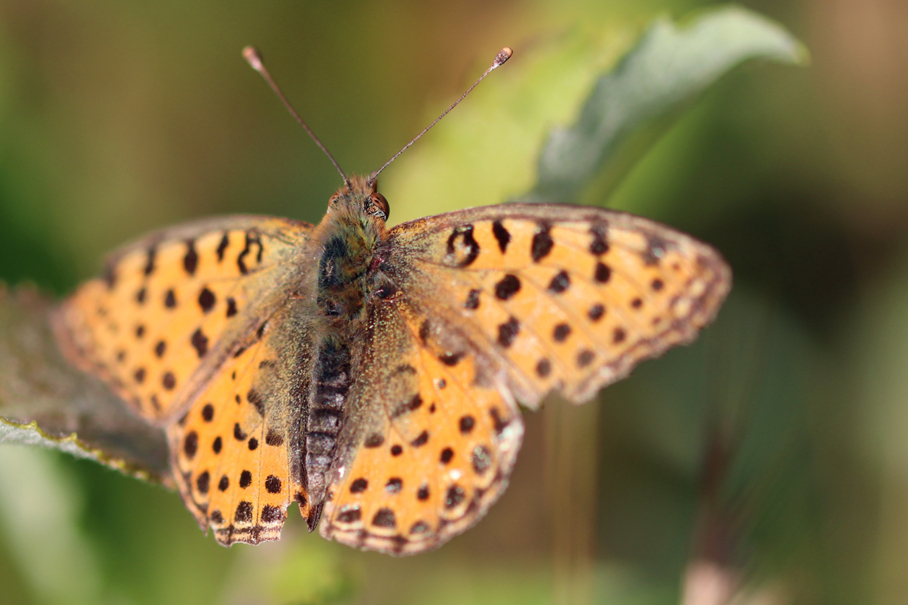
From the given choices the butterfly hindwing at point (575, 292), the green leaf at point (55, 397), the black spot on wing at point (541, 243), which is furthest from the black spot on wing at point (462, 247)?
the green leaf at point (55, 397)

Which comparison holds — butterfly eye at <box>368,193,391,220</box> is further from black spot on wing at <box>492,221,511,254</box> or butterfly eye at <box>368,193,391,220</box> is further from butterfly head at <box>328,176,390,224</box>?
black spot on wing at <box>492,221,511,254</box>

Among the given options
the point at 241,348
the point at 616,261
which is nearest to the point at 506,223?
the point at 616,261

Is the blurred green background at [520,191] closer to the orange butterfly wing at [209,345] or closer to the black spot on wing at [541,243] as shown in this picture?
the black spot on wing at [541,243]

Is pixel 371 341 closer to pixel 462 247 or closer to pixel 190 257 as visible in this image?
pixel 462 247

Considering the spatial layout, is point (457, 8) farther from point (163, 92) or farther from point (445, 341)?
point (445, 341)

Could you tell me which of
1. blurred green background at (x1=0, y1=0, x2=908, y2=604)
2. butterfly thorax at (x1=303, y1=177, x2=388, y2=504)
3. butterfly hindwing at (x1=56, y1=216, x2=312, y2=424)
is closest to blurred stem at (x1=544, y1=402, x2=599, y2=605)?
blurred green background at (x1=0, y1=0, x2=908, y2=604)

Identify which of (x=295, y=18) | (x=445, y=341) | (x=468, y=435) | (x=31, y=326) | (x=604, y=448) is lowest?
(x=604, y=448)

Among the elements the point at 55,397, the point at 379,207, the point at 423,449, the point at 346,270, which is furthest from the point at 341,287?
the point at 55,397
